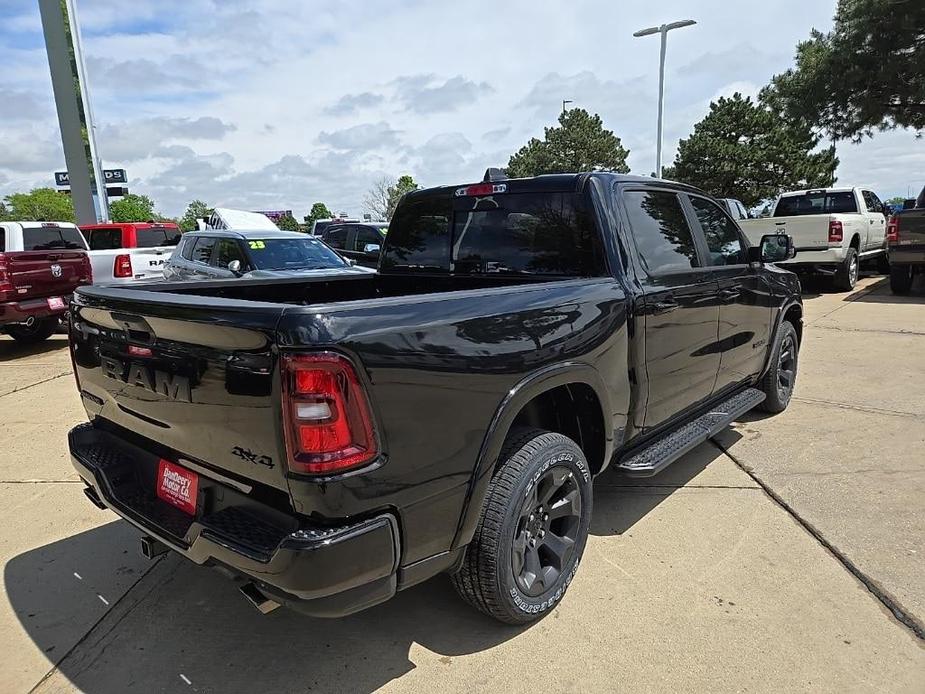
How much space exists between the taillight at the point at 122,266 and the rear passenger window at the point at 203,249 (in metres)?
1.42

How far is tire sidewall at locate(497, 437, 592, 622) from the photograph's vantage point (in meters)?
2.39

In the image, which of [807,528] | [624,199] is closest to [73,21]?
[624,199]

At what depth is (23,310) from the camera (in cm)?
811

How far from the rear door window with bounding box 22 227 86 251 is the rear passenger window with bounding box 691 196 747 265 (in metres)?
8.87

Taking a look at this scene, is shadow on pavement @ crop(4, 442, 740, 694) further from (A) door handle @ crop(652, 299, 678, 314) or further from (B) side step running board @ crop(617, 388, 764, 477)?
(A) door handle @ crop(652, 299, 678, 314)

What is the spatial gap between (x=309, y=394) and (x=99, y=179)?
22095 mm

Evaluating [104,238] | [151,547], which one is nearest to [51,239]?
[104,238]

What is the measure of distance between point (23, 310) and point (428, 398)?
8266 millimetres

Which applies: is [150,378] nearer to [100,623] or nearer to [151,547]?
[151,547]

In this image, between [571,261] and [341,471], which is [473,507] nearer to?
[341,471]

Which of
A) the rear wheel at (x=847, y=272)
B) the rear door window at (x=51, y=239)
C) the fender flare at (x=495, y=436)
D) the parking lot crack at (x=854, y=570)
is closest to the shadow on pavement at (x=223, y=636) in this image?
the fender flare at (x=495, y=436)

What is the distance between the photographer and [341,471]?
6.08ft

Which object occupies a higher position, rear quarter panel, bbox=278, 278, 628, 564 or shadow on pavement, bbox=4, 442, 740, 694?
rear quarter panel, bbox=278, 278, 628, 564

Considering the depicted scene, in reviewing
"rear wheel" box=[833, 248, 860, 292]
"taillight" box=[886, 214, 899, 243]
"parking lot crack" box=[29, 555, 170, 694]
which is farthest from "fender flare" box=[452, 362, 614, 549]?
"rear wheel" box=[833, 248, 860, 292]
